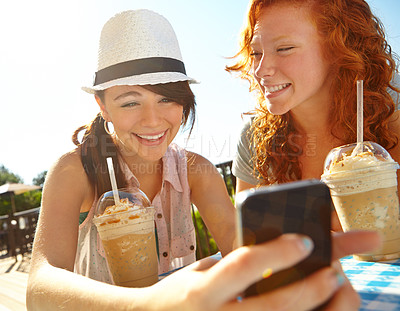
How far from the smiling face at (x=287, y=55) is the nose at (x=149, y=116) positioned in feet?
1.84

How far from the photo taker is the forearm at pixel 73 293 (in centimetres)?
64

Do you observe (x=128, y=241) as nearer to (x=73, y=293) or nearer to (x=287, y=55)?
(x=73, y=293)

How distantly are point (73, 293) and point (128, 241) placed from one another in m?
0.34

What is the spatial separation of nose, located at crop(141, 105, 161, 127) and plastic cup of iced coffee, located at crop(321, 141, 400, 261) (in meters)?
0.77

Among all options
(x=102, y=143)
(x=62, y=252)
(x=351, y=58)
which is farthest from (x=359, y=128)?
(x=102, y=143)

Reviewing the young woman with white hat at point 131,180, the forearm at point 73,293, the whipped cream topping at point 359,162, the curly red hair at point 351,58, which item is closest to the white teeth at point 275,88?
the curly red hair at point 351,58

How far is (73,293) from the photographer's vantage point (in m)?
0.78

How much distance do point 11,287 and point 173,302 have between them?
618 cm

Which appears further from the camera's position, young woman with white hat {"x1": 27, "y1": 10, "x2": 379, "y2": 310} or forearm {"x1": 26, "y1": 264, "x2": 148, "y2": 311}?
young woman with white hat {"x1": 27, "y1": 10, "x2": 379, "y2": 310}

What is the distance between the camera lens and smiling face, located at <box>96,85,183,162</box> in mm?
1495

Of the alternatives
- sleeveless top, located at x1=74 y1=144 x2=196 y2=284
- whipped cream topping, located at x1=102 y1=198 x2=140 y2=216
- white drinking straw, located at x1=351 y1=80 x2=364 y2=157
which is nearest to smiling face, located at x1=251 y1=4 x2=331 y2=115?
white drinking straw, located at x1=351 y1=80 x2=364 y2=157

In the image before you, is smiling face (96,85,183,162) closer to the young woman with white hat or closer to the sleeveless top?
the young woman with white hat

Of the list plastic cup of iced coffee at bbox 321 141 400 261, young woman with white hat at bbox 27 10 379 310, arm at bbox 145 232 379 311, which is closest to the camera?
arm at bbox 145 232 379 311

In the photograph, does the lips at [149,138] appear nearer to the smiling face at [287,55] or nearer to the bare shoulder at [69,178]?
the bare shoulder at [69,178]
